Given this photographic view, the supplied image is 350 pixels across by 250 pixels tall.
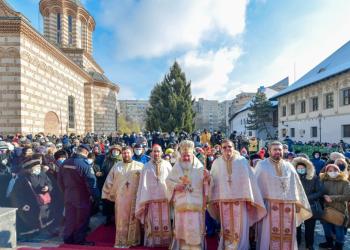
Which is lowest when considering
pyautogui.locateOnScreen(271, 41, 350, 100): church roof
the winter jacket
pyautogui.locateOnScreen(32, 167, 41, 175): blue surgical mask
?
the winter jacket

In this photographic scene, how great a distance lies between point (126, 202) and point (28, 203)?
197cm

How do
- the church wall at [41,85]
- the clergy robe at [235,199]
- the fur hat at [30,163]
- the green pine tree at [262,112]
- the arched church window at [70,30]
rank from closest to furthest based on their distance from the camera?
the clergy robe at [235,199] → the fur hat at [30,163] → the church wall at [41,85] → the arched church window at [70,30] → the green pine tree at [262,112]

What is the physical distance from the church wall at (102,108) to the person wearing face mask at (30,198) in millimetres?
21857

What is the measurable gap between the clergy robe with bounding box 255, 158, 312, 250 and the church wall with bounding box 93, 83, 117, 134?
24.1 m

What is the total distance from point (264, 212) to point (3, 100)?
45.0 feet

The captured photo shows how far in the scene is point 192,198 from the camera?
4.25 metres

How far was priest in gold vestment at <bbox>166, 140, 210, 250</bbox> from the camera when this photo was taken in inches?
165

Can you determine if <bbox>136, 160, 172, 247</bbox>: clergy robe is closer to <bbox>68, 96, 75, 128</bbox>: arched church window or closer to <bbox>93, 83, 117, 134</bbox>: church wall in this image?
<bbox>68, 96, 75, 128</bbox>: arched church window

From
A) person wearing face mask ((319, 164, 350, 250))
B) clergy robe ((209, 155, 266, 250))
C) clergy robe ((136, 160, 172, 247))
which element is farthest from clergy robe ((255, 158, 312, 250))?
clergy robe ((136, 160, 172, 247))

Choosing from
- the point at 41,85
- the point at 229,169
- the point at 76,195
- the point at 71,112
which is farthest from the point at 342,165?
the point at 71,112

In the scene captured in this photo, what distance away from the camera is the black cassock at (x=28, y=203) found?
4.95 metres

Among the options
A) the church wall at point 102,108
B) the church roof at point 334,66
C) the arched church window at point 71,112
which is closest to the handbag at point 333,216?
the church roof at point 334,66

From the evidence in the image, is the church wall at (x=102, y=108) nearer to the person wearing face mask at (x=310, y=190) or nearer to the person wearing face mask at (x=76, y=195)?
the person wearing face mask at (x=76, y=195)

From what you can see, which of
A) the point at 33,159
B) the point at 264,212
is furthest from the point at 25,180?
the point at 264,212
